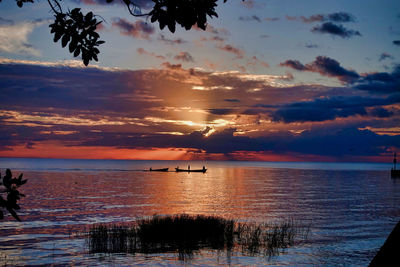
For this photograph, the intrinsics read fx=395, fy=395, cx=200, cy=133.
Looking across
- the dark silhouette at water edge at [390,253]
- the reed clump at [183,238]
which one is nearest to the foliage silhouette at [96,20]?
the dark silhouette at water edge at [390,253]

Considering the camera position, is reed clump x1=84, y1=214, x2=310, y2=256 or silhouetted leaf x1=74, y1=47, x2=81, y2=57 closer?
silhouetted leaf x1=74, y1=47, x2=81, y2=57

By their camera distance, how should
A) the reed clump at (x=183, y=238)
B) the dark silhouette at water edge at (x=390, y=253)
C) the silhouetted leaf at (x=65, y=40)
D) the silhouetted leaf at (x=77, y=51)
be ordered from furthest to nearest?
1. the reed clump at (x=183, y=238)
2. the silhouetted leaf at (x=77, y=51)
3. the silhouetted leaf at (x=65, y=40)
4. the dark silhouette at water edge at (x=390, y=253)

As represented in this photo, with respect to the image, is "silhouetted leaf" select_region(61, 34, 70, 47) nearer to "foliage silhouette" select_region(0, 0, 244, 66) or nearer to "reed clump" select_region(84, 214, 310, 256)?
"foliage silhouette" select_region(0, 0, 244, 66)

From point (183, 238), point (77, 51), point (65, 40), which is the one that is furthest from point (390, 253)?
point (183, 238)

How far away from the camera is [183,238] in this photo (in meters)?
27.3

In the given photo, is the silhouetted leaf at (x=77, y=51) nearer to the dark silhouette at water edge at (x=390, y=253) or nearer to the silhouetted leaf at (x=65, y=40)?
the silhouetted leaf at (x=65, y=40)

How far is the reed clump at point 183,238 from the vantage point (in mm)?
25609

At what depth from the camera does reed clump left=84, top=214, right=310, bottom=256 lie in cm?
2561

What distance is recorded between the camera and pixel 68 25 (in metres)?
6.78

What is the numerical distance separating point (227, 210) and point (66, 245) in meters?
26.0

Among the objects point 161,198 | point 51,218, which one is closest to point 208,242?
point 51,218

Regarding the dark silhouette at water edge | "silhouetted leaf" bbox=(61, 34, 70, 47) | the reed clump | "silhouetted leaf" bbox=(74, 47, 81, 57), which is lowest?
the reed clump

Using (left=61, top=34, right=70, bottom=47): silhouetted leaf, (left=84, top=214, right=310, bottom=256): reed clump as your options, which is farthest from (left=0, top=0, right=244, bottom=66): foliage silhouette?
(left=84, top=214, right=310, bottom=256): reed clump

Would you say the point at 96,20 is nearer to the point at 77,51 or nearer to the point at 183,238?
the point at 77,51
